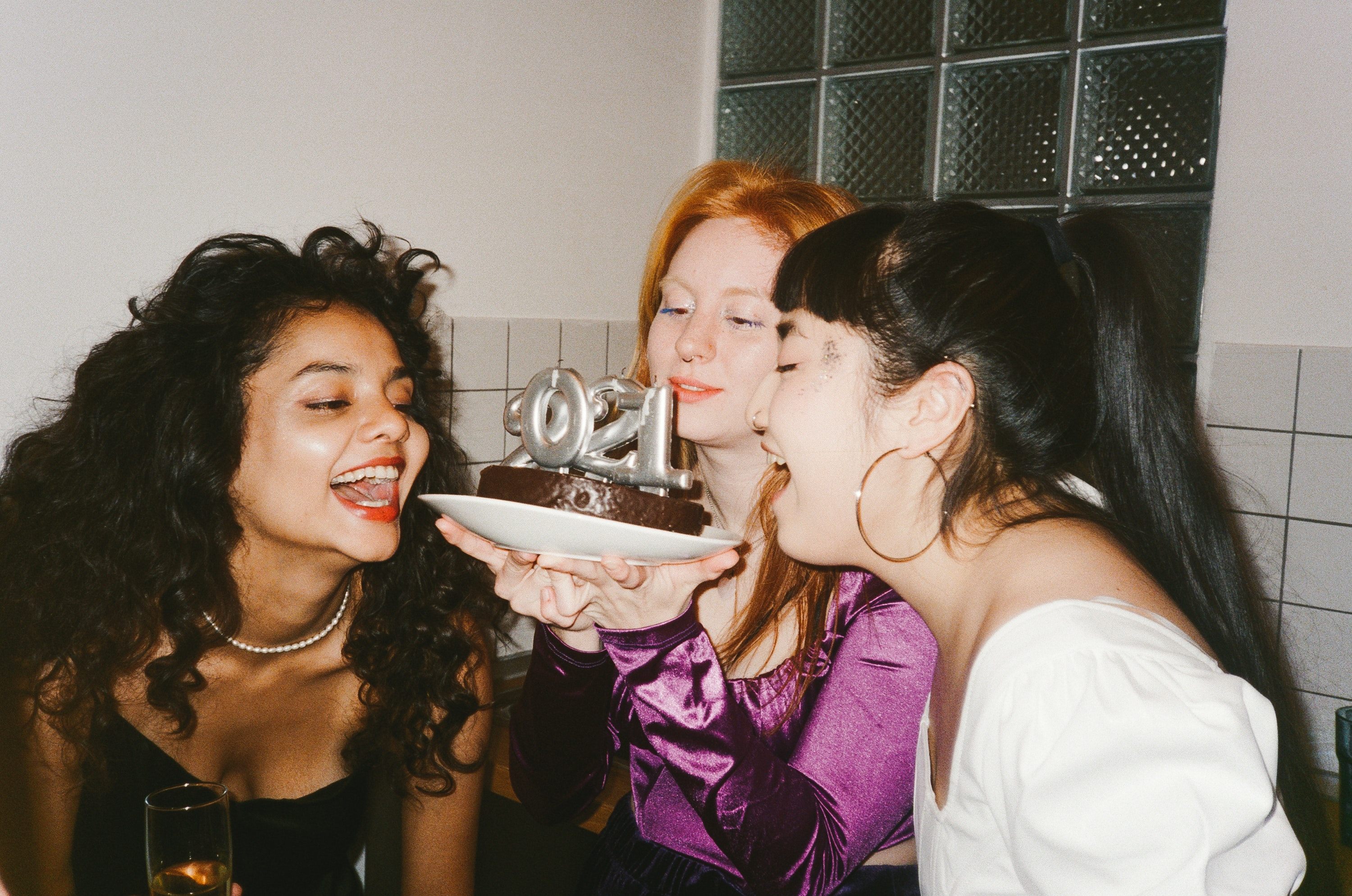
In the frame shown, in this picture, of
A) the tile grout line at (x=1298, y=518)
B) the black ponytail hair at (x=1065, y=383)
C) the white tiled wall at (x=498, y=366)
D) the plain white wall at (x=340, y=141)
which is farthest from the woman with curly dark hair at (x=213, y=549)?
the tile grout line at (x=1298, y=518)

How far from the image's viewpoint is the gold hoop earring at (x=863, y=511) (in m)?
1.04

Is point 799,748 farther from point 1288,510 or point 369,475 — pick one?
point 1288,510

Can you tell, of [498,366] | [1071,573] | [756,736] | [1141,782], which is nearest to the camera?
[1141,782]

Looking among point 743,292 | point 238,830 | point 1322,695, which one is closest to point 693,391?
point 743,292

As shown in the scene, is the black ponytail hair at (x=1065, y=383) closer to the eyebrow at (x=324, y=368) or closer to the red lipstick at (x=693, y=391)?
the red lipstick at (x=693, y=391)

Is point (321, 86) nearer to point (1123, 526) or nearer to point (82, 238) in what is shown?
point (82, 238)

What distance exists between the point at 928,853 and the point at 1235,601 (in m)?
0.41

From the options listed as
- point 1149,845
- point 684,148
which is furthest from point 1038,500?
point 684,148

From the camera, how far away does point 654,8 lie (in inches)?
110

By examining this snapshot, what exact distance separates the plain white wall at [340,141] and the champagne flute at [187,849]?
0.86 metres

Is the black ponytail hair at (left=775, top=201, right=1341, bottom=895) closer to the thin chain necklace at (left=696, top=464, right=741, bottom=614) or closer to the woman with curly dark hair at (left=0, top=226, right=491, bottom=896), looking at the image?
the thin chain necklace at (left=696, top=464, right=741, bottom=614)

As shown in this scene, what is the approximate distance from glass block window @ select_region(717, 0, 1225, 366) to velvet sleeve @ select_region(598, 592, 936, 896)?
4.31 ft

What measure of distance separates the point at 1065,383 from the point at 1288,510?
149 cm

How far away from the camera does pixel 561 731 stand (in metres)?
1.43
